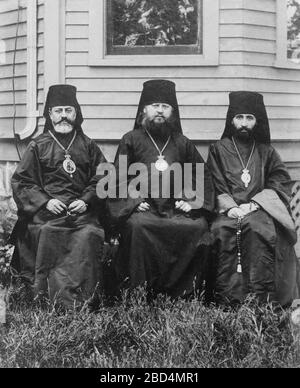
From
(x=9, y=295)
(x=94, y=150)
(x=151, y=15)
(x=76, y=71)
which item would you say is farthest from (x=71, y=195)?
(x=151, y=15)

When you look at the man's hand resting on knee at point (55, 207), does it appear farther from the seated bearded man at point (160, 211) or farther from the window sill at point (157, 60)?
the window sill at point (157, 60)

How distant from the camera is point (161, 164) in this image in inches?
190

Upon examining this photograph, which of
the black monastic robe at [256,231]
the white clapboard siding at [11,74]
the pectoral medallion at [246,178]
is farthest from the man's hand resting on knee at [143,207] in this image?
the white clapboard siding at [11,74]

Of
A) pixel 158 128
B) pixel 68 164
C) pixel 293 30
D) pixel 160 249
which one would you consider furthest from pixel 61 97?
pixel 293 30

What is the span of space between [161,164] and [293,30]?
168cm

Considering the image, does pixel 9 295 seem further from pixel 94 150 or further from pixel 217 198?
pixel 217 198

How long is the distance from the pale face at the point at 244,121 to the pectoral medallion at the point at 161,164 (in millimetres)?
603

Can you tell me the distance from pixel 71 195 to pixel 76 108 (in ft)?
Result: 2.14

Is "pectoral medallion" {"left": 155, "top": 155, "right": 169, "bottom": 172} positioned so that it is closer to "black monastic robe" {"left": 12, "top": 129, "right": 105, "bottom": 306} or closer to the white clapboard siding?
"black monastic robe" {"left": 12, "top": 129, "right": 105, "bottom": 306}

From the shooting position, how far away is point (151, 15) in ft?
17.2

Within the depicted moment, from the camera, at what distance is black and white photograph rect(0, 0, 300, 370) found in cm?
391

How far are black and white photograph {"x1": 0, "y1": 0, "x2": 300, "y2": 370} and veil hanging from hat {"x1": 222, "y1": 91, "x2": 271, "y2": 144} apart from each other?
0.5 inches

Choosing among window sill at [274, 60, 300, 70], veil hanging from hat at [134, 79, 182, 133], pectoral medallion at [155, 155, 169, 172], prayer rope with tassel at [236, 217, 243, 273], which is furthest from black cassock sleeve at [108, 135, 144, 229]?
window sill at [274, 60, 300, 70]

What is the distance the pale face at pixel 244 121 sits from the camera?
4836mm
